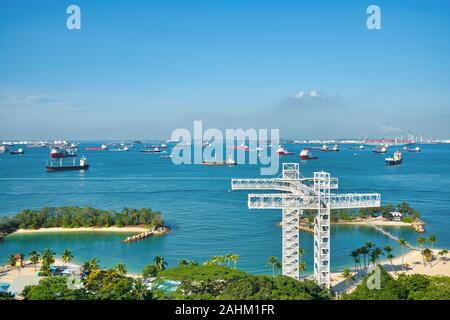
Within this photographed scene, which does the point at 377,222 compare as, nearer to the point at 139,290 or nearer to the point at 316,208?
the point at 316,208

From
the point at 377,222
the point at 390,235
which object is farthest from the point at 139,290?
the point at 377,222

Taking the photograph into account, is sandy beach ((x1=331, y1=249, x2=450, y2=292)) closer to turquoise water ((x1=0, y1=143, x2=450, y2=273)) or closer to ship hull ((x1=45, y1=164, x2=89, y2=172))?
turquoise water ((x1=0, y1=143, x2=450, y2=273))

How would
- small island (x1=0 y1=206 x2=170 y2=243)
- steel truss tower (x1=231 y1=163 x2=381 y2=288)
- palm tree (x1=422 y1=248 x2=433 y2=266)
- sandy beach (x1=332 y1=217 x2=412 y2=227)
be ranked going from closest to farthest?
steel truss tower (x1=231 y1=163 x2=381 y2=288)
palm tree (x1=422 y1=248 x2=433 y2=266)
small island (x1=0 y1=206 x2=170 y2=243)
sandy beach (x1=332 y1=217 x2=412 y2=227)

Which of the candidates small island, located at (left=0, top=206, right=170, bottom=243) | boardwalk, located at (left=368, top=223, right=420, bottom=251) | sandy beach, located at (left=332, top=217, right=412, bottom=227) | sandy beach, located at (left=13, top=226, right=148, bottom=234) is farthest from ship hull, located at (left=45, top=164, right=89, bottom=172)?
boardwalk, located at (left=368, top=223, right=420, bottom=251)

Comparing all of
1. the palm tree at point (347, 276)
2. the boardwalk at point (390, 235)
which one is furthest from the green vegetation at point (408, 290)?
the boardwalk at point (390, 235)

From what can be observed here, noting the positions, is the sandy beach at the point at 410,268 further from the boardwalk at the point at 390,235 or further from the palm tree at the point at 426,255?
the boardwalk at the point at 390,235
